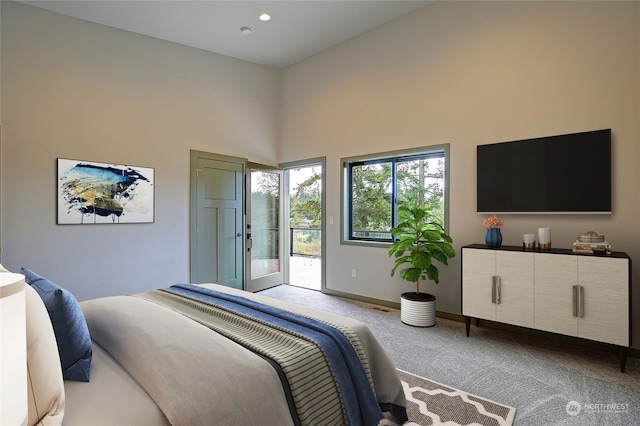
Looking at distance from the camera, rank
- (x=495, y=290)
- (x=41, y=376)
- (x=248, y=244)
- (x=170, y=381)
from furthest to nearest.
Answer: (x=248, y=244)
(x=495, y=290)
(x=170, y=381)
(x=41, y=376)

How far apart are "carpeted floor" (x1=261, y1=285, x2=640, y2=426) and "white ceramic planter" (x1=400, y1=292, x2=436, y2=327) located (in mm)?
88

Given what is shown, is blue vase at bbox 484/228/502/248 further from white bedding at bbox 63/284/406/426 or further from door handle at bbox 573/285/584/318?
white bedding at bbox 63/284/406/426

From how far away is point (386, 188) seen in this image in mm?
4684

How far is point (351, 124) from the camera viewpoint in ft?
15.9

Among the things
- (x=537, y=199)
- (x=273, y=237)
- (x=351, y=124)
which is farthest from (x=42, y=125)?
(x=537, y=199)

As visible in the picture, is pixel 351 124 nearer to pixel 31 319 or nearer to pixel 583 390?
pixel 583 390

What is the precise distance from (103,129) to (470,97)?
4.35 meters

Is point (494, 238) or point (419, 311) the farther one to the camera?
point (419, 311)

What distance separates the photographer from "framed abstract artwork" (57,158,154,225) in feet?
12.4

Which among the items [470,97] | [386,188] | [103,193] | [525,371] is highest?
[470,97]

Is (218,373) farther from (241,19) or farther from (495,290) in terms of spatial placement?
(241,19)

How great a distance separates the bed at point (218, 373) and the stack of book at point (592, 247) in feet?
6.98

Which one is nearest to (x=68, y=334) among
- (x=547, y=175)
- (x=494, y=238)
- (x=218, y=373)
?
(x=218, y=373)

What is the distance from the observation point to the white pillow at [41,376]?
928 mm
